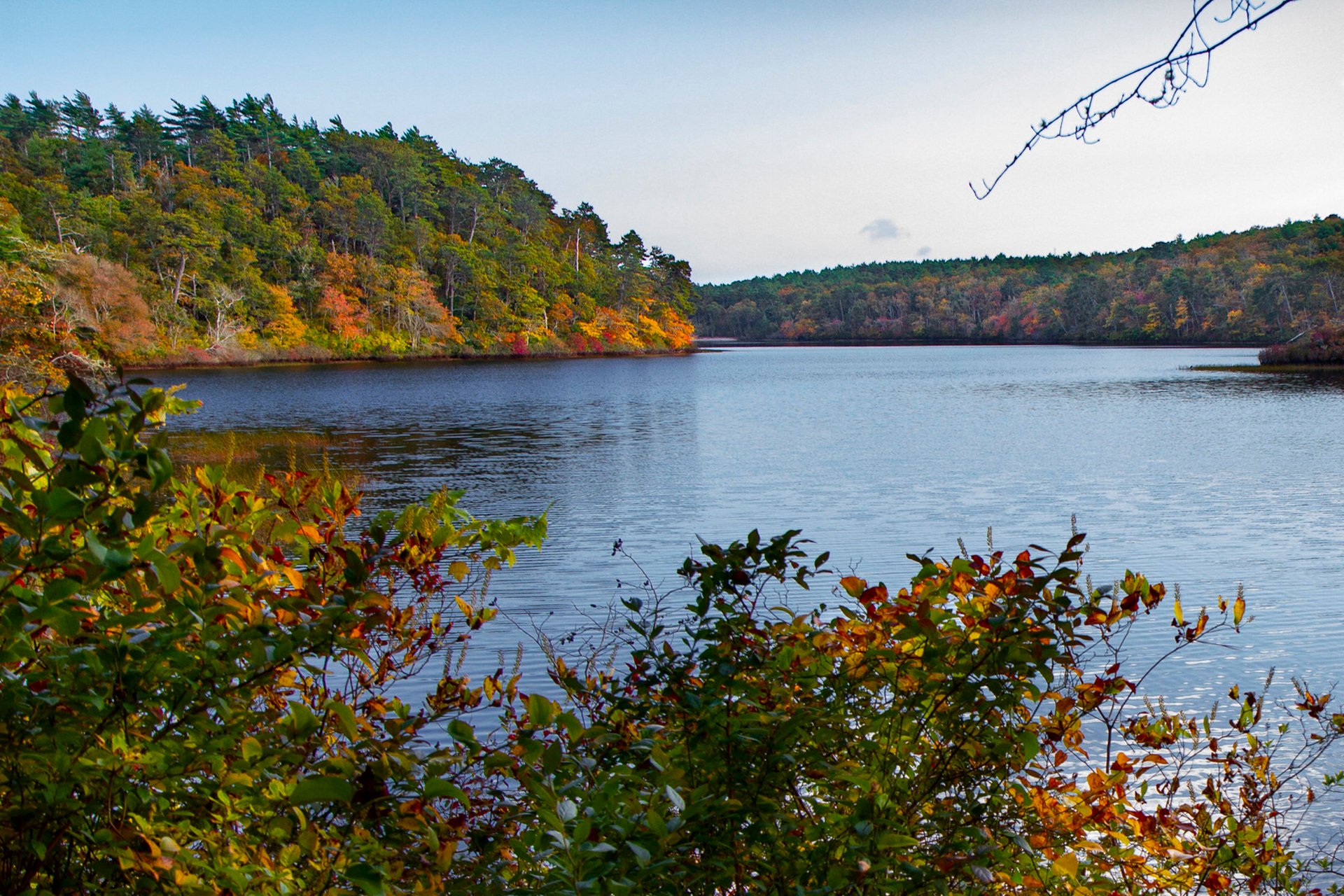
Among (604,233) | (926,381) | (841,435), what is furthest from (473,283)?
(841,435)

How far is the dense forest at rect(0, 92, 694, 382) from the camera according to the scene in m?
56.3

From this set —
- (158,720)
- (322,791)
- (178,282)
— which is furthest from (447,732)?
(178,282)

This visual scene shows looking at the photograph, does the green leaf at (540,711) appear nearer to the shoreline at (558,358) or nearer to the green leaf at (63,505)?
the green leaf at (63,505)

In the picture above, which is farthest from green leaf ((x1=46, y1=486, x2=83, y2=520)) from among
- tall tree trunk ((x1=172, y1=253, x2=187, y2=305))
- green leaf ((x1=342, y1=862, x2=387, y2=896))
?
tall tree trunk ((x1=172, y1=253, x2=187, y2=305))

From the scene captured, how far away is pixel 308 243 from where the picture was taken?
6875cm

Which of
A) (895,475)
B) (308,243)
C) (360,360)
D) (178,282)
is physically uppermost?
(308,243)

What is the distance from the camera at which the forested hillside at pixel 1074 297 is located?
82.7 meters

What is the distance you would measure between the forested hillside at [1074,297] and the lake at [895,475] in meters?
32.1

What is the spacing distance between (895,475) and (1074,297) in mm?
103339

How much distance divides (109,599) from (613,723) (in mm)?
1403

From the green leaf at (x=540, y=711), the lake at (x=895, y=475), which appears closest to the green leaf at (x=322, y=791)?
the green leaf at (x=540, y=711)

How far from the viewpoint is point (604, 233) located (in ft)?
333

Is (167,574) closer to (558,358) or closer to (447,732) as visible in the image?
(447,732)

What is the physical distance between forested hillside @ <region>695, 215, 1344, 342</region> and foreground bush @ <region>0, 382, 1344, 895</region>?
56.9m
